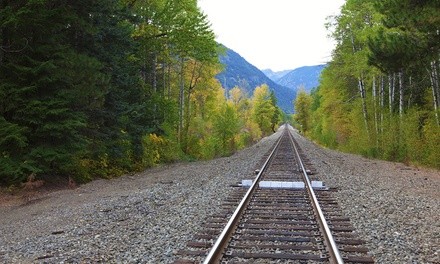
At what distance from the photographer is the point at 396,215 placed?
841cm

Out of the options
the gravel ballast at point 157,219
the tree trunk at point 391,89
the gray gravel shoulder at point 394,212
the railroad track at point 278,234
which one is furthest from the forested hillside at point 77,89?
the tree trunk at point 391,89

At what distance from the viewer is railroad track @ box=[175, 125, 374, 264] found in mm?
5578

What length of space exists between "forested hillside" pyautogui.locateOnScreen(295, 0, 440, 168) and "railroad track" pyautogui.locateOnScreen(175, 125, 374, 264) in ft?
21.3

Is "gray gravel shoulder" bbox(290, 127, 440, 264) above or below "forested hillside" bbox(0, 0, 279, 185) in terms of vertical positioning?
below

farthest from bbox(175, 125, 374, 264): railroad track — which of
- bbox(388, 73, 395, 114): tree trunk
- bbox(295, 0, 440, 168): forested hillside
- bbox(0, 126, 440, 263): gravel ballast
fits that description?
bbox(388, 73, 395, 114): tree trunk

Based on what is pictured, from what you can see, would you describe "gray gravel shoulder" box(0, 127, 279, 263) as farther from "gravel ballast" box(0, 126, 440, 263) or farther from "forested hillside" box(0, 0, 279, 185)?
"forested hillside" box(0, 0, 279, 185)

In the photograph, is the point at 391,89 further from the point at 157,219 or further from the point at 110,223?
the point at 110,223

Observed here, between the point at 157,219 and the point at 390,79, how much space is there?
68.6 ft

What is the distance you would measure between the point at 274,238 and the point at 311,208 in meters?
2.55

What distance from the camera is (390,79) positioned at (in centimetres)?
2506

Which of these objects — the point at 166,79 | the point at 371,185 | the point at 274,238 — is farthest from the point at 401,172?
the point at 166,79

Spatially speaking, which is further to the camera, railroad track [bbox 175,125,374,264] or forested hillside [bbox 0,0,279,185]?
forested hillside [bbox 0,0,279,185]

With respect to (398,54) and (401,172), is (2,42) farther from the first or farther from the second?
(401,172)

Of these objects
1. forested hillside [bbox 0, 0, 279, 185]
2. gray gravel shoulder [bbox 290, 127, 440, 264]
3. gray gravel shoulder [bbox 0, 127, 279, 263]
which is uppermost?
forested hillside [bbox 0, 0, 279, 185]
